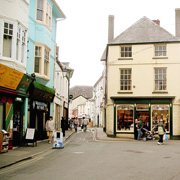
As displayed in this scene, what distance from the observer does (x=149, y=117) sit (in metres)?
27.4

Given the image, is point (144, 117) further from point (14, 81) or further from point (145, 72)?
point (14, 81)

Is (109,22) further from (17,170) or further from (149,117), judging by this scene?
(17,170)

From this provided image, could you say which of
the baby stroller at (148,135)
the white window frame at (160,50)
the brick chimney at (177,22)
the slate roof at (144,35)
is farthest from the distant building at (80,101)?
the baby stroller at (148,135)

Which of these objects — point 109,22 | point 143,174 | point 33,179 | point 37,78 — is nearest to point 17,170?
point 33,179

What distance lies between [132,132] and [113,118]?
6.80 ft

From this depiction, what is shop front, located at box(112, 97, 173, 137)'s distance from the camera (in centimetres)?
2744

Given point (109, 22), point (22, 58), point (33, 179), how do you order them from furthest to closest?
point (109, 22), point (22, 58), point (33, 179)

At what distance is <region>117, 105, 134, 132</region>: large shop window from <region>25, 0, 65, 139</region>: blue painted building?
7291 mm

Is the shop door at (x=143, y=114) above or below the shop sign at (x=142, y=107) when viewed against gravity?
below

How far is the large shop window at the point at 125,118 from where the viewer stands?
27781mm

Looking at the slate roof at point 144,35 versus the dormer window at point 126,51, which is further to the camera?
the dormer window at point 126,51

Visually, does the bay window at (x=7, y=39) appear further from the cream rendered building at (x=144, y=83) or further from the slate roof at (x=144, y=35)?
the slate roof at (x=144, y=35)

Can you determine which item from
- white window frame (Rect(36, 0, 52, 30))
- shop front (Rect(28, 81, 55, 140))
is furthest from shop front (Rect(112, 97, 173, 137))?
white window frame (Rect(36, 0, 52, 30))

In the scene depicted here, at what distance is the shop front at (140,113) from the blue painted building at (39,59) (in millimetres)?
7285
